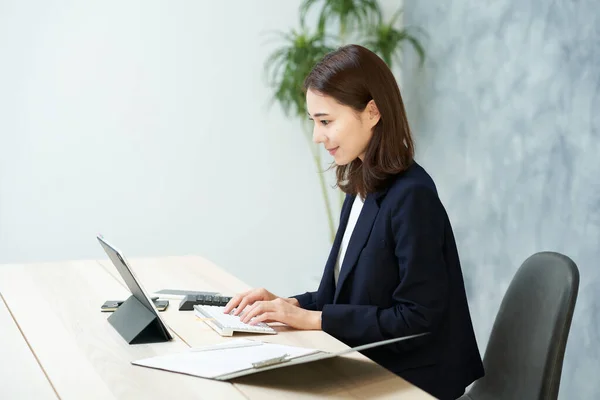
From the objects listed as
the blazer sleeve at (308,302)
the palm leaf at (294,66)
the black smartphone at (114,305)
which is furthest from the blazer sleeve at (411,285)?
the palm leaf at (294,66)

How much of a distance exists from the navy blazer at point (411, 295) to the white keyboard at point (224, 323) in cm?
17

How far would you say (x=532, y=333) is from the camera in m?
1.96

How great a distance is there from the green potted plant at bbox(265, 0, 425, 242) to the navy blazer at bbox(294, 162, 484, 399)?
2.63 m

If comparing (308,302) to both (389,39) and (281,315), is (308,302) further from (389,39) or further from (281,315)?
(389,39)

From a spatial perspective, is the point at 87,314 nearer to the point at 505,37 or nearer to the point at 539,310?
the point at 539,310

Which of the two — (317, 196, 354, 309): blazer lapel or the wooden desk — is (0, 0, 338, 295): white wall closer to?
the wooden desk

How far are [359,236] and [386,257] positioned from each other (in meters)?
0.11

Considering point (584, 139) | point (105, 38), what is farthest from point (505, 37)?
point (105, 38)

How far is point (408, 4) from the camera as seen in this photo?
494 centimetres

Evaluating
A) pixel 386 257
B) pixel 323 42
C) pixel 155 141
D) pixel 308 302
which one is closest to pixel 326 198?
pixel 323 42

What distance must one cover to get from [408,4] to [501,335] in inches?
128

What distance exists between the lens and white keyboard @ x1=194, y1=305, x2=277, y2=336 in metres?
2.00

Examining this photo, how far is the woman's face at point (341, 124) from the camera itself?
83.4 inches

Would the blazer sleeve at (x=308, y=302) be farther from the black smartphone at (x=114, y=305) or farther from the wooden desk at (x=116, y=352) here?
the black smartphone at (x=114, y=305)
